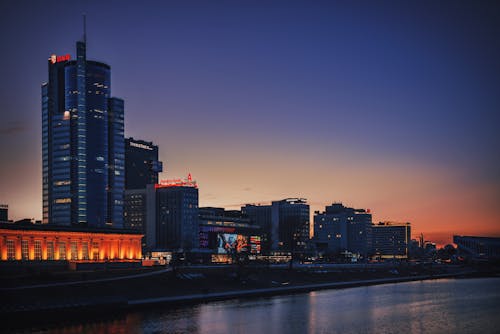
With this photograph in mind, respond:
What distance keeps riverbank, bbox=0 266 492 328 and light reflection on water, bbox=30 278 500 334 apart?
560cm

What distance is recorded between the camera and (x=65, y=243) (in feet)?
481

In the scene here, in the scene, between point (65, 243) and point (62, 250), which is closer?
point (62, 250)

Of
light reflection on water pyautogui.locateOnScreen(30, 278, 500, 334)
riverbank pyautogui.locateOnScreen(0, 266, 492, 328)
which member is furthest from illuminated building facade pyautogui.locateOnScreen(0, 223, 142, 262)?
light reflection on water pyautogui.locateOnScreen(30, 278, 500, 334)

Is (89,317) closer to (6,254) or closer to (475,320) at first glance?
(6,254)

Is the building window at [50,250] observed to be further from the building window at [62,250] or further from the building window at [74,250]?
the building window at [74,250]

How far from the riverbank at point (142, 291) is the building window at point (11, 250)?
26.5 meters

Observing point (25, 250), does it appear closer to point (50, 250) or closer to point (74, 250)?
point (50, 250)

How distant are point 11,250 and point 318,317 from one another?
236ft

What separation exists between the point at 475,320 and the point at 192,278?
6686 cm

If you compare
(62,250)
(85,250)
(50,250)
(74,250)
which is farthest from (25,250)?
(85,250)

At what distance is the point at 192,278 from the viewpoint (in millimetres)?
143375

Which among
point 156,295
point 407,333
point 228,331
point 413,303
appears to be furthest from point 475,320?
point 156,295

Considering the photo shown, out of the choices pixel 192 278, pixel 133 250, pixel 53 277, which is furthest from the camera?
pixel 133 250

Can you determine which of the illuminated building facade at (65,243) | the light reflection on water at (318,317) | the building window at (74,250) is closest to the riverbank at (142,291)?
the light reflection on water at (318,317)
